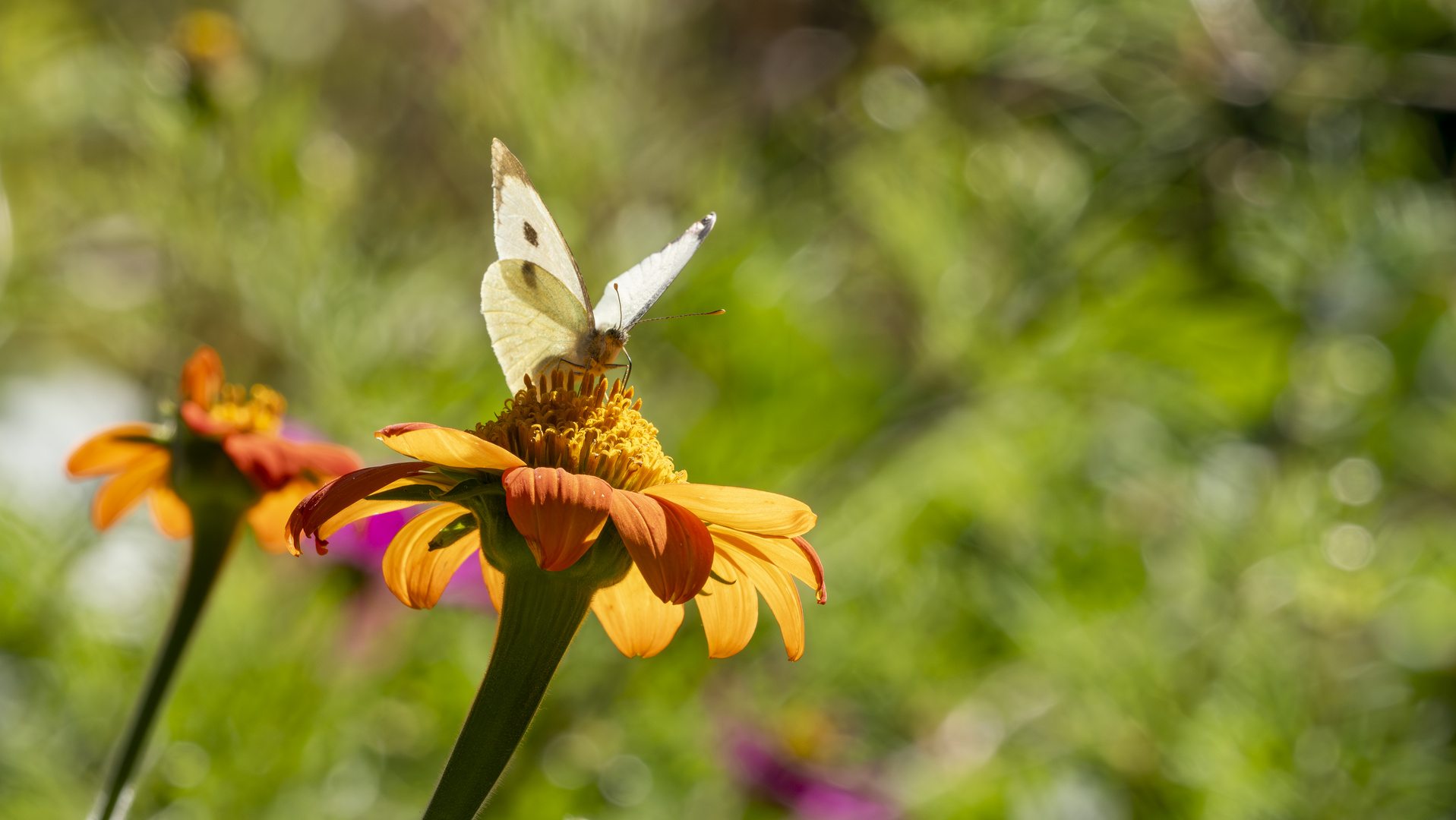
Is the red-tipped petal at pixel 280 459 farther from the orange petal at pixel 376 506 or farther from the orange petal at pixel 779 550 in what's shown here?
the orange petal at pixel 779 550

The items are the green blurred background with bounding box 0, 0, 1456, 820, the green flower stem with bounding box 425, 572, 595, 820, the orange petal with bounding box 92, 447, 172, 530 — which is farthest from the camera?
the green blurred background with bounding box 0, 0, 1456, 820

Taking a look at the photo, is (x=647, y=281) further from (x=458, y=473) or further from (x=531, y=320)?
(x=458, y=473)

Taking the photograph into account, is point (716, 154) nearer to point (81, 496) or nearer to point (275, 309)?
point (275, 309)

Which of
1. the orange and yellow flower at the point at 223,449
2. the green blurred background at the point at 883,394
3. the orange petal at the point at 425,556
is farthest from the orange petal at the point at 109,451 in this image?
the green blurred background at the point at 883,394

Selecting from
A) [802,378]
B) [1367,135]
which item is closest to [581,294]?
[802,378]

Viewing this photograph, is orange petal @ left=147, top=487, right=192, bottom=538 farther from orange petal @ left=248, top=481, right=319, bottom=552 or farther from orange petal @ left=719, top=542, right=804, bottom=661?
orange petal @ left=719, top=542, right=804, bottom=661

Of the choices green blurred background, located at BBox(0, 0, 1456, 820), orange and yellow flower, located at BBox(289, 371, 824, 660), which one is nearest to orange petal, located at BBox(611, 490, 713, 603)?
orange and yellow flower, located at BBox(289, 371, 824, 660)
